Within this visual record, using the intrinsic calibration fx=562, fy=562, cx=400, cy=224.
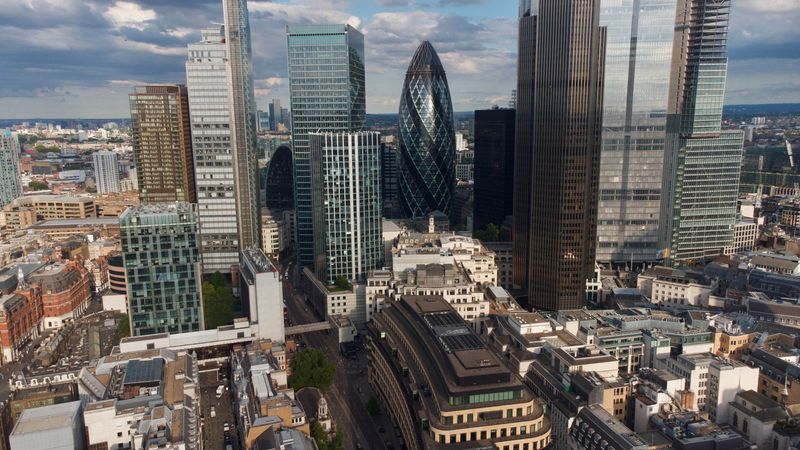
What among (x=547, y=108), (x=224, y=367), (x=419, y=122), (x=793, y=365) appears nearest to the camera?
(x=793, y=365)

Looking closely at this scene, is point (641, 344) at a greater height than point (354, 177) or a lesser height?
lesser

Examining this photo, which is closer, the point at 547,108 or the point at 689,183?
the point at 547,108

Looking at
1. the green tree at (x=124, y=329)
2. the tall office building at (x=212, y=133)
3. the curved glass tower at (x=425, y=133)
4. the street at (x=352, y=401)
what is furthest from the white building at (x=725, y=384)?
the curved glass tower at (x=425, y=133)

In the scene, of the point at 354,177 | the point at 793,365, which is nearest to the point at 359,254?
the point at 354,177

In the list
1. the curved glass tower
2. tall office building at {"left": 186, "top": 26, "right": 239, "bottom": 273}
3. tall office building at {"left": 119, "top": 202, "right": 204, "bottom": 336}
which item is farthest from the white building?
the curved glass tower

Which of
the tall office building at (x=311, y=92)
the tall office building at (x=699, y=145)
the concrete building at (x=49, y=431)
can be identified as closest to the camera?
the concrete building at (x=49, y=431)

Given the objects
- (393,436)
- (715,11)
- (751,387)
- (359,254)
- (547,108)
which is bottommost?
(393,436)

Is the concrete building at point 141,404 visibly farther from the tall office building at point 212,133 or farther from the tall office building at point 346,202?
the tall office building at point 212,133

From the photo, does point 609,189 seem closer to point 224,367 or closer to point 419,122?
point 419,122
